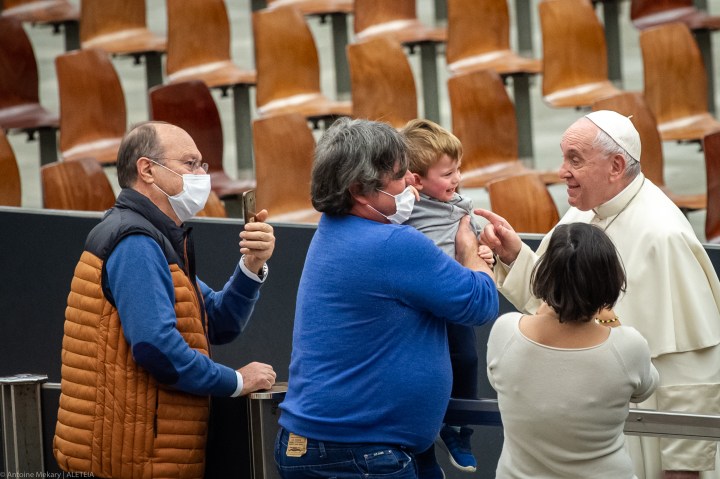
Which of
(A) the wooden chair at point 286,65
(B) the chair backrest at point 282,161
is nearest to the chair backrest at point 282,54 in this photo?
(A) the wooden chair at point 286,65

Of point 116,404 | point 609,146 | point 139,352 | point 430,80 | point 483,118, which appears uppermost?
point 430,80

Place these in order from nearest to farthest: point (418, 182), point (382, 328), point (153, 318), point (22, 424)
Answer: point (382, 328), point (153, 318), point (418, 182), point (22, 424)

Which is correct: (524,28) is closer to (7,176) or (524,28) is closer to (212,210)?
(212,210)

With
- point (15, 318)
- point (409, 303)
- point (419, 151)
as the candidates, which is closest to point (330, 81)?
point (15, 318)

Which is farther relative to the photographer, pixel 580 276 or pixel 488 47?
pixel 488 47

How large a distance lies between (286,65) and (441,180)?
3519 millimetres

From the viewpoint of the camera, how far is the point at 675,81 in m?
5.66

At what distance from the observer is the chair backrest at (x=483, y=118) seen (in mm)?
5379

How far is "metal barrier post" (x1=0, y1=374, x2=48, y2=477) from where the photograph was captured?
276 cm

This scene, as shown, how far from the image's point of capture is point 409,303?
6.97 ft

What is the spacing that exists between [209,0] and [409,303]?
4.27 m

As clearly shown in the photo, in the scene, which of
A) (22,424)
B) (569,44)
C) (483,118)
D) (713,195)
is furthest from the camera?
(569,44)

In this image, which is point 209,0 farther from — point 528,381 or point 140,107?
point 528,381

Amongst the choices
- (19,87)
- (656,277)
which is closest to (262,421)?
(656,277)
